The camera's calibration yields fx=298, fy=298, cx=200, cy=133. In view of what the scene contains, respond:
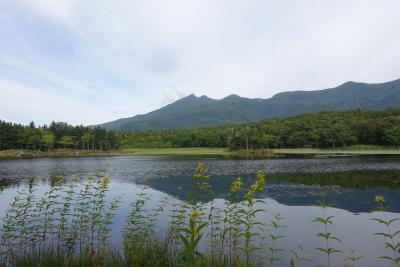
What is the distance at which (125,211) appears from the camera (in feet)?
60.5

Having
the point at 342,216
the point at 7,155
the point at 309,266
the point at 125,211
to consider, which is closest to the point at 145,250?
the point at 309,266

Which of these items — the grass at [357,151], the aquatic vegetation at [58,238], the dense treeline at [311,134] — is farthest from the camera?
the dense treeline at [311,134]

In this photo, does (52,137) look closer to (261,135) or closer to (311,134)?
(261,135)

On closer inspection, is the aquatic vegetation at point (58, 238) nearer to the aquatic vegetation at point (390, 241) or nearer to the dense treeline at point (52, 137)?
the aquatic vegetation at point (390, 241)

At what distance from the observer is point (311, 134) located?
131625 millimetres

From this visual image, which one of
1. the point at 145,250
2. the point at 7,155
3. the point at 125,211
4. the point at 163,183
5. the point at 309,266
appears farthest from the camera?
the point at 7,155

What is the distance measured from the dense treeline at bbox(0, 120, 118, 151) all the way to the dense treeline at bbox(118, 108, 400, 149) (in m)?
26.5

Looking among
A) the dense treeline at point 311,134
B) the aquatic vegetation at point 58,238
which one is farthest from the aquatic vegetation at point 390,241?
the dense treeline at point 311,134

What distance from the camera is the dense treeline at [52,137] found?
120613 millimetres

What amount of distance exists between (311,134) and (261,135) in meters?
23.4

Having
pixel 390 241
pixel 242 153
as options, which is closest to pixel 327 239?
pixel 390 241

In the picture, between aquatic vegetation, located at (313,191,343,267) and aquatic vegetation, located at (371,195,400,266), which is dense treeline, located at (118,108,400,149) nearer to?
aquatic vegetation, located at (313,191,343,267)

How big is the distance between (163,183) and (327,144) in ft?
381

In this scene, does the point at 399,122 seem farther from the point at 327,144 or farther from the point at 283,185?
the point at 283,185
